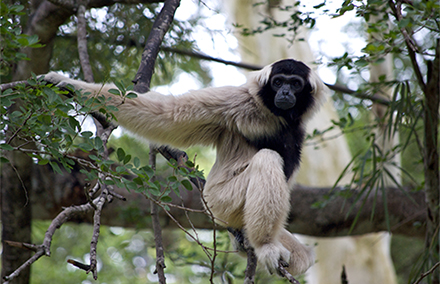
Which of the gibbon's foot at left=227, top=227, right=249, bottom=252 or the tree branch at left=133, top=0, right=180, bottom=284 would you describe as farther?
the gibbon's foot at left=227, top=227, right=249, bottom=252

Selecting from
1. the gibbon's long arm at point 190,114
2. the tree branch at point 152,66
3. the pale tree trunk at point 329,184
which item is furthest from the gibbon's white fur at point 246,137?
the pale tree trunk at point 329,184

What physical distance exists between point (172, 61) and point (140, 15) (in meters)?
0.85

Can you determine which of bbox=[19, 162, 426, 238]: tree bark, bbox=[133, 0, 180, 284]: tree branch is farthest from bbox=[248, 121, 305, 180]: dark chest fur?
bbox=[19, 162, 426, 238]: tree bark

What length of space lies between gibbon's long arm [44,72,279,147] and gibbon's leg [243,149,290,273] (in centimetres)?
45

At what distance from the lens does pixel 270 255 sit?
3.13m

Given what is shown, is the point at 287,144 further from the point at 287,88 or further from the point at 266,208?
the point at 266,208

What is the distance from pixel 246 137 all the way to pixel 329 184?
663 cm

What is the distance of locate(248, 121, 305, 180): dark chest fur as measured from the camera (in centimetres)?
368

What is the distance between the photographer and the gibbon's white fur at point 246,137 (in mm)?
3176

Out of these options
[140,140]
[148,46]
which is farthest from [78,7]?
[140,140]

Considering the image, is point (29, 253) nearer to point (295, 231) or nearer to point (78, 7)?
point (78, 7)

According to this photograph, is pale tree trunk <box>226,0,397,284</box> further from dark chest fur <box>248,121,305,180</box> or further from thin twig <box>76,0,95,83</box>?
thin twig <box>76,0,95,83</box>

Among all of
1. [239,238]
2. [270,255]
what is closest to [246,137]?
[239,238]

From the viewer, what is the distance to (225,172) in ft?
12.0
